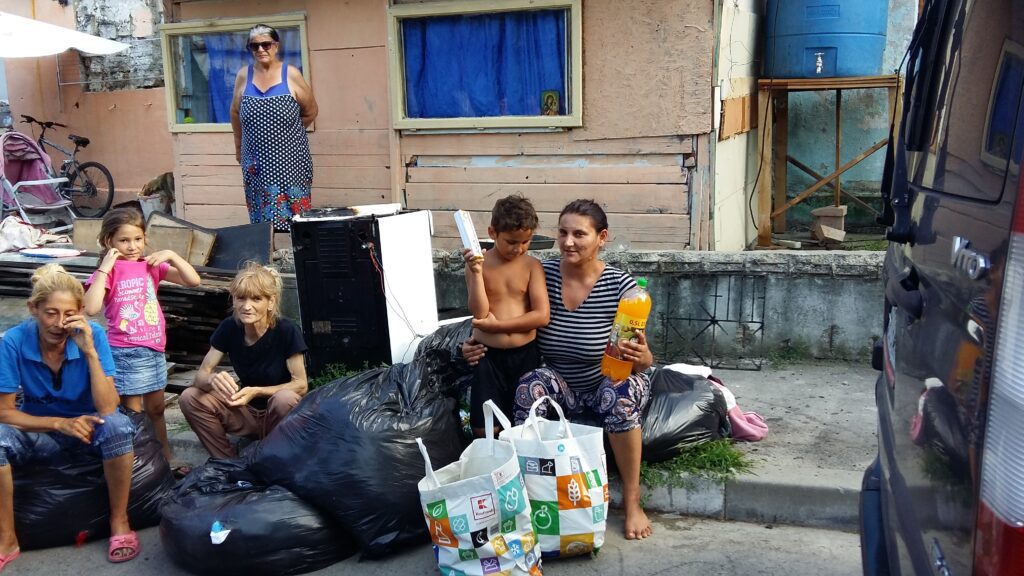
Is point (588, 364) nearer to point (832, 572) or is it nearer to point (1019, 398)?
point (832, 572)

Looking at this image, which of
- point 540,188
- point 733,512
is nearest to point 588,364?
point 733,512

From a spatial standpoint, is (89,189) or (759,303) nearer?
(759,303)

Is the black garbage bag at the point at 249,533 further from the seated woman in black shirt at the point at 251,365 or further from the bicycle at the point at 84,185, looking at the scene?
the bicycle at the point at 84,185

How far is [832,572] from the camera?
11.6 feet

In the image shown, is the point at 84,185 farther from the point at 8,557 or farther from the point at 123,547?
the point at 123,547

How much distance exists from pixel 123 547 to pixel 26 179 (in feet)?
33.1

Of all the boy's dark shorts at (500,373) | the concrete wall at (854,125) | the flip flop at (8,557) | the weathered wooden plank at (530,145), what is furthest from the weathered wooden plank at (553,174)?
the flip flop at (8,557)

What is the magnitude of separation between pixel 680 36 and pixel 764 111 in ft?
6.62

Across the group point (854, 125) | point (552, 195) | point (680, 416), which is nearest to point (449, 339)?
point (680, 416)

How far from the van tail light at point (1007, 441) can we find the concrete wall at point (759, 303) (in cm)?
423

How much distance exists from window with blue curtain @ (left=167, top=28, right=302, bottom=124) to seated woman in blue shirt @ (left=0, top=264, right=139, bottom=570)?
159 inches

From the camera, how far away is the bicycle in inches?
500

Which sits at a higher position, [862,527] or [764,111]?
[764,111]

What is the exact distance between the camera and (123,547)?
3980mm
